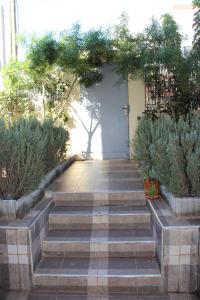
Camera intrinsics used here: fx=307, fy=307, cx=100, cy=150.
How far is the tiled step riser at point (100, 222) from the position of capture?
313 centimetres

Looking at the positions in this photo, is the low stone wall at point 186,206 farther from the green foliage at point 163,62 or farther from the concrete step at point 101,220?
the green foliage at point 163,62

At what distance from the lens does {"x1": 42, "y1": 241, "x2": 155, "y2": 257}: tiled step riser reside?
2830mm

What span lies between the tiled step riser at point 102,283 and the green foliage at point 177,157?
81cm

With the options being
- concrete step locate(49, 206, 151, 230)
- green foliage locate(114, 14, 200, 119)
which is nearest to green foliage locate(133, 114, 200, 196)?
concrete step locate(49, 206, 151, 230)

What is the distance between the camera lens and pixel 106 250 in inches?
112

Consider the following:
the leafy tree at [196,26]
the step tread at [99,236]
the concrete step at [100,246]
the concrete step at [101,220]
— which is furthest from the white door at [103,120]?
the concrete step at [100,246]

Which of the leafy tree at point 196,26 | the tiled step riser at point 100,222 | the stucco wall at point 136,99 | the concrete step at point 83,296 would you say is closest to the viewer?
the concrete step at point 83,296

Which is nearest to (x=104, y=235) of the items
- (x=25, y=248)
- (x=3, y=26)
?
(x=25, y=248)

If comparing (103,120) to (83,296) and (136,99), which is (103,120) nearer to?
(136,99)

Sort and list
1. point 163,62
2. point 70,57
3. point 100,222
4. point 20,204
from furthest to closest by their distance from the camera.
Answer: point 70,57 → point 163,62 → point 100,222 → point 20,204

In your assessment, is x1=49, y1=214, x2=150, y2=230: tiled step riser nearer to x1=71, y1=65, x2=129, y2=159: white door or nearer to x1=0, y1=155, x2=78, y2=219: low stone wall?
x1=0, y1=155, x2=78, y2=219: low stone wall

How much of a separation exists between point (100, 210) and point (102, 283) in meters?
0.85

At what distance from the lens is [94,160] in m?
6.33

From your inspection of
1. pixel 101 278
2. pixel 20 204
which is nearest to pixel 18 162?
pixel 20 204
